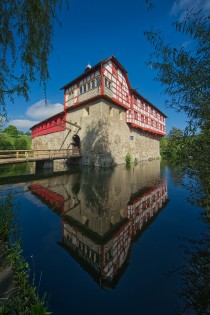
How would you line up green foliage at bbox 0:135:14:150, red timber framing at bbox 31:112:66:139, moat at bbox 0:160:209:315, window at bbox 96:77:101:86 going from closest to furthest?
moat at bbox 0:160:209:315 → green foliage at bbox 0:135:14:150 → window at bbox 96:77:101:86 → red timber framing at bbox 31:112:66:139

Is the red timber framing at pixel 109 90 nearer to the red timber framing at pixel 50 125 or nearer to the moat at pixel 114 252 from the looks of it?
the red timber framing at pixel 50 125

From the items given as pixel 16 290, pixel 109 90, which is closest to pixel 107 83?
pixel 109 90

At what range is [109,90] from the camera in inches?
669

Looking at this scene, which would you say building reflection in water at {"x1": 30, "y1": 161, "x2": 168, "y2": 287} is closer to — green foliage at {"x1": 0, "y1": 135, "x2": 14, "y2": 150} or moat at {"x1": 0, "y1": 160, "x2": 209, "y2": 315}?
moat at {"x1": 0, "y1": 160, "x2": 209, "y2": 315}

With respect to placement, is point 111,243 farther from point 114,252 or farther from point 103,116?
point 103,116

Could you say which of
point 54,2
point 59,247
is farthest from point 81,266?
point 54,2

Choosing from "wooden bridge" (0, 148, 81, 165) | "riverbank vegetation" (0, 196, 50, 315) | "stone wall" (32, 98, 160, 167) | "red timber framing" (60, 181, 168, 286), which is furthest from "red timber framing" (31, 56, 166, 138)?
"riverbank vegetation" (0, 196, 50, 315)

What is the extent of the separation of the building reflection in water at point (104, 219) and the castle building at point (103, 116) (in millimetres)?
8742

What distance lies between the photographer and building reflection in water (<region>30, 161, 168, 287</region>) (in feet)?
10.7

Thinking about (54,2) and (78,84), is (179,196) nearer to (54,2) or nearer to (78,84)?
(54,2)

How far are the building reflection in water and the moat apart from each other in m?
0.02

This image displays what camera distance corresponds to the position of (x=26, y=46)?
303 centimetres

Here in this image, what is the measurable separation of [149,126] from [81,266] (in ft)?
84.0

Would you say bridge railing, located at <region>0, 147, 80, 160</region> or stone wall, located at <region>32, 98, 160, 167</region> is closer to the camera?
bridge railing, located at <region>0, 147, 80, 160</region>
